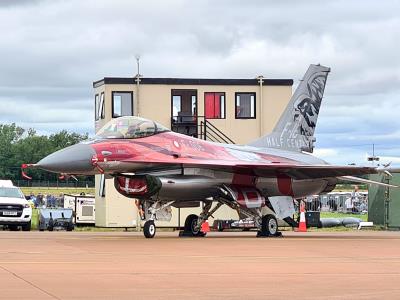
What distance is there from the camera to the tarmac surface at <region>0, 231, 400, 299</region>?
34.4 feet

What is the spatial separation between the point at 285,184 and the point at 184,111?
39.9ft

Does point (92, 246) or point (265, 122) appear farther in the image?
point (265, 122)

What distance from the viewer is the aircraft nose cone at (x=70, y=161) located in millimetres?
21469

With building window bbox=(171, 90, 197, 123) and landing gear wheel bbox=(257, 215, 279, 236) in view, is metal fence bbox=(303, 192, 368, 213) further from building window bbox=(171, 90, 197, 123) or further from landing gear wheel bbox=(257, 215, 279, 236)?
landing gear wheel bbox=(257, 215, 279, 236)

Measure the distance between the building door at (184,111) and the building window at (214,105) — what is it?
50cm

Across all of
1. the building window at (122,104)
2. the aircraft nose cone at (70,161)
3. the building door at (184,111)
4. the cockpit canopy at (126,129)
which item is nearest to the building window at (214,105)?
the building door at (184,111)

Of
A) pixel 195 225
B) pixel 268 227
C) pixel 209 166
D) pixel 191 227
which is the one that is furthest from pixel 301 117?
pixel 209 166

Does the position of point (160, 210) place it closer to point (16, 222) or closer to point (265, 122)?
point (16, 222)

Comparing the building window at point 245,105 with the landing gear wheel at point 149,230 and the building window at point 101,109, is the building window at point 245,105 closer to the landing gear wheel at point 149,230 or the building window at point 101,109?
the building window at point 101,109

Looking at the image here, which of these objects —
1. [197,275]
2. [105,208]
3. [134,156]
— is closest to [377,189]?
[105,208]

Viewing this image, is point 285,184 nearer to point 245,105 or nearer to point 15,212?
point 15,212

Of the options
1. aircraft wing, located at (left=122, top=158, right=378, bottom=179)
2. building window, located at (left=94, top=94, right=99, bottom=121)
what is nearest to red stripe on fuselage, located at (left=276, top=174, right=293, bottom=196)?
aircraft wing, located at (left=122, top=158, right=378, bottom=179)

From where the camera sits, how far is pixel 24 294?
33.0ft

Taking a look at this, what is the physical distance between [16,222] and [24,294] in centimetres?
2245
